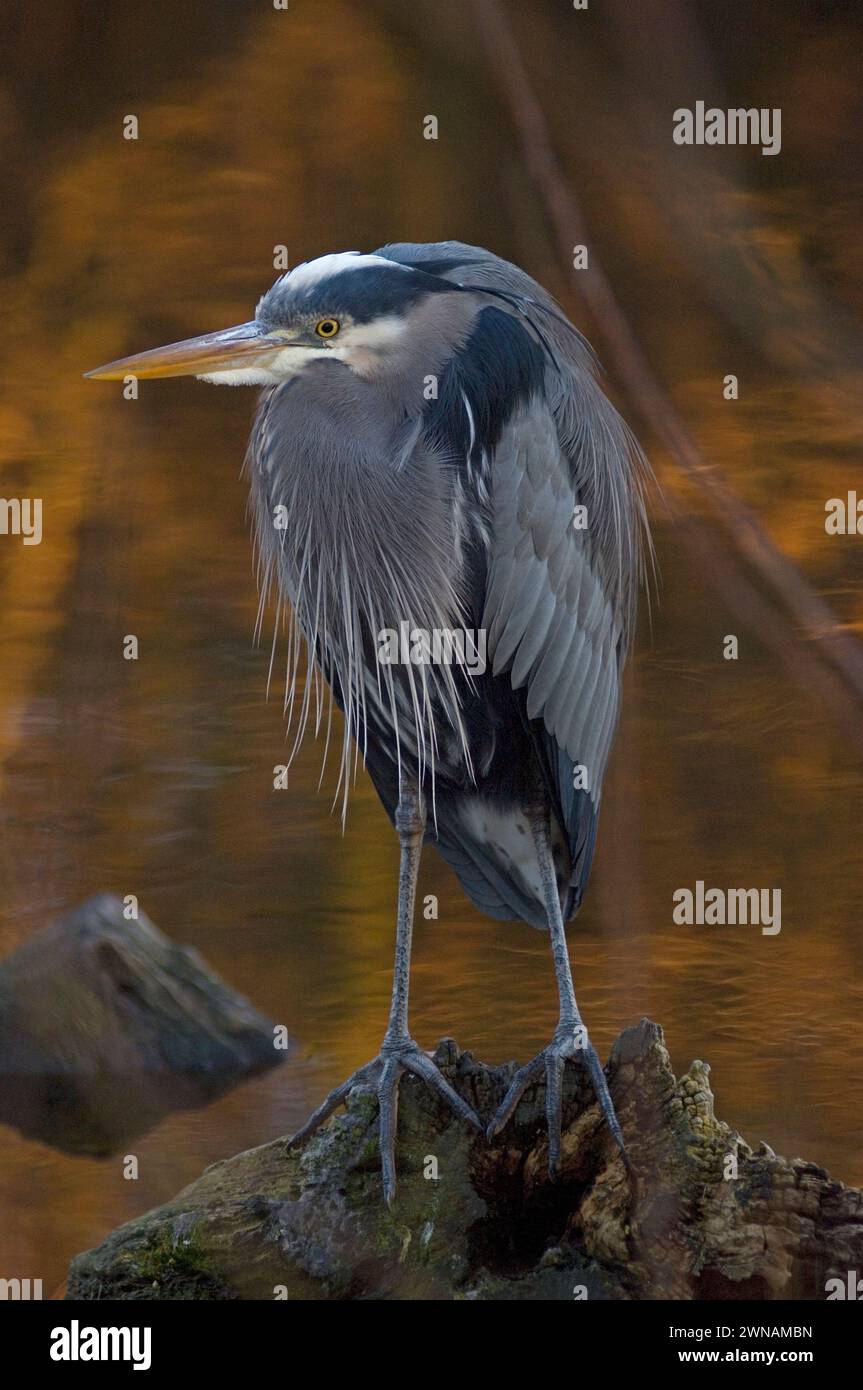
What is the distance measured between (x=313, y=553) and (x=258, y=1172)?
899 mm

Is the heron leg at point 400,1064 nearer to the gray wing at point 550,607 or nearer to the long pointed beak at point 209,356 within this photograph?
the gray wing at point 550,607

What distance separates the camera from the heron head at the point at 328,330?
6.73 ft

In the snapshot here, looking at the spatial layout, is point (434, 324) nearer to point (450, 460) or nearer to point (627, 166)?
point (450, 460)

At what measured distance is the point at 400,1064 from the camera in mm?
2039

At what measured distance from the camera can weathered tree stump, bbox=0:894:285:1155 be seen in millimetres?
2836

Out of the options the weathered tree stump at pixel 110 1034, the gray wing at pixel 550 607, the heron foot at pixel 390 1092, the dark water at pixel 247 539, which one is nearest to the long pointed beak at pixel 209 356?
the gray wing at pixel 550 607

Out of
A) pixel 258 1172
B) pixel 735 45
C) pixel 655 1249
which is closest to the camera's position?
pixel 655 1249

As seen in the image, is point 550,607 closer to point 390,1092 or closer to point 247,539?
point 390,1092

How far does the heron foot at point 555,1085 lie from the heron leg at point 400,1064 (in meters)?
0.06

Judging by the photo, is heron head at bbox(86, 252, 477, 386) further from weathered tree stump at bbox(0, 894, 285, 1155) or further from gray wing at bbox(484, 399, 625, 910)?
weathered tree stump at bbox(0, 894, 285, 1155)

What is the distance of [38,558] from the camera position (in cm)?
293

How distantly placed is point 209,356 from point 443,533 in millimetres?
420
